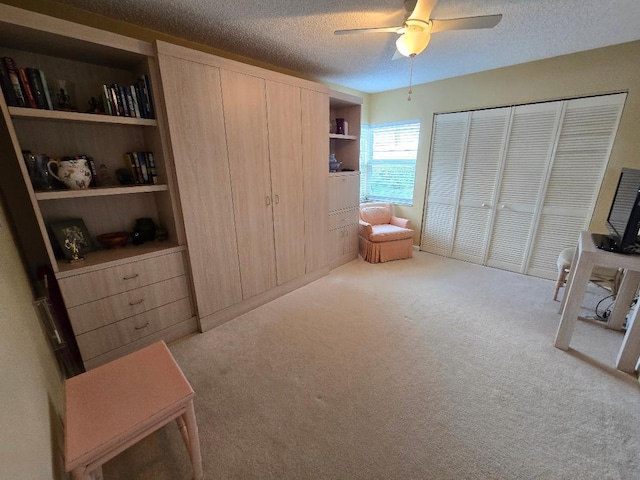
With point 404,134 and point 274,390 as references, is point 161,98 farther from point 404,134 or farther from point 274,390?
point 404,134

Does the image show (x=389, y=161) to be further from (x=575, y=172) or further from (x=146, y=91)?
(x=146, y=91)

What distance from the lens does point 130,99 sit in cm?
184

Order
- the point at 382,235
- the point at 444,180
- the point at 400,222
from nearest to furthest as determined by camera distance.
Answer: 1. the point at 382,235
2. the point at 444,180
3. the point at 400,222

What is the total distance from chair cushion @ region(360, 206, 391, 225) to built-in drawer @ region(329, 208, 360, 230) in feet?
0.93

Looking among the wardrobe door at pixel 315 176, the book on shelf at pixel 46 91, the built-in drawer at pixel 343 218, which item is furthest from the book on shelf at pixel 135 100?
the built-in drawer at pixel 343 218

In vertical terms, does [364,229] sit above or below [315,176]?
below

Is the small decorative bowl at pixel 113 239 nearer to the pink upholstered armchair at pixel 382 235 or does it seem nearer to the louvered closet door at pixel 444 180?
the pink upholstered armchair at pixel 382 235

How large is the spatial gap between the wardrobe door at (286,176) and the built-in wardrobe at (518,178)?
7.46 feet

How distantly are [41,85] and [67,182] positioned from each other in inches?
22.2

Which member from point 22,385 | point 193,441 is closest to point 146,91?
point 22,385

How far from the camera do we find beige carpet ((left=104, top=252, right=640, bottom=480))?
130 cm

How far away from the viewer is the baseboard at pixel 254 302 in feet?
7.72

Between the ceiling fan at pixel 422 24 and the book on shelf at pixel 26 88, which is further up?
the ceiling fan at pixel 422 24

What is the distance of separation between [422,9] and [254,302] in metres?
2.64
